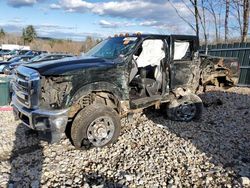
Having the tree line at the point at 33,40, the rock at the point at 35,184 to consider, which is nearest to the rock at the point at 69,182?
the rock at the point at 35,184

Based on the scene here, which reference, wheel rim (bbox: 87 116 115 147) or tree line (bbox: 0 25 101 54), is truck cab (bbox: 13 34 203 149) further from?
tree line (bbox: 0 25 101 54)

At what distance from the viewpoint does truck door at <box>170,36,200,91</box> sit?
6.63m

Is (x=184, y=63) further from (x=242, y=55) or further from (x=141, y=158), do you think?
(x=242, y=55)

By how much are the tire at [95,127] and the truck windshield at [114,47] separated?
1336 millimetres

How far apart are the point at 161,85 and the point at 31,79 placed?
301 centimetres

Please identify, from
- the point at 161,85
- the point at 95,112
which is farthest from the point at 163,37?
the point at 95,112

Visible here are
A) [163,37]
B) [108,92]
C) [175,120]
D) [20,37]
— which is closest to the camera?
[108,92]

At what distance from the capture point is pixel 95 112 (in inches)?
198

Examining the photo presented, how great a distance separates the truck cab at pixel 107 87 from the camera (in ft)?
15.5

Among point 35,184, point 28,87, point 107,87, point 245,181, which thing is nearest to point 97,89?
point 107,87

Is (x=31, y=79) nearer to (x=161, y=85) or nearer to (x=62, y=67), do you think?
(x=62, y=67)

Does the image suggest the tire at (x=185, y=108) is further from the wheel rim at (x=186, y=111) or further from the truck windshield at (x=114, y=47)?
the truck windshield at (x=114, y=47)

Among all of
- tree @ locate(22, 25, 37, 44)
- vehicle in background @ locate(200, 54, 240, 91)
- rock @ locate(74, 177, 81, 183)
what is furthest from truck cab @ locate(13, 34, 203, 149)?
tree @ locate(22, 25, 37, 44)

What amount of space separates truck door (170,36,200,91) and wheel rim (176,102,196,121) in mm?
480
